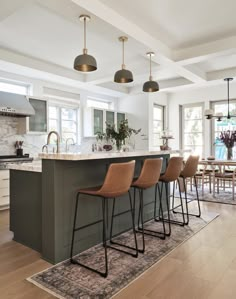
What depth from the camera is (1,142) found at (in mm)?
5090

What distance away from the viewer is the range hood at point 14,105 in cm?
455

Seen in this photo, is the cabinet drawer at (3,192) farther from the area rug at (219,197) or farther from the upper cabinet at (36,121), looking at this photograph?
the area rug at (219,197)

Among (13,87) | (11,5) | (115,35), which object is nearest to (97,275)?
(11,5)

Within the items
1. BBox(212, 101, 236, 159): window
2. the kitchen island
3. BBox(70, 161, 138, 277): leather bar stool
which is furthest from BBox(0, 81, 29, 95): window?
BBox(212, 101, 236, 159): window

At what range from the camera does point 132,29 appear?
12.0 feet

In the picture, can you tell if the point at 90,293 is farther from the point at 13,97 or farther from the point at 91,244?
the point at 13,97

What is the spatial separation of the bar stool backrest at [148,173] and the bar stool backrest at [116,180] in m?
0.39

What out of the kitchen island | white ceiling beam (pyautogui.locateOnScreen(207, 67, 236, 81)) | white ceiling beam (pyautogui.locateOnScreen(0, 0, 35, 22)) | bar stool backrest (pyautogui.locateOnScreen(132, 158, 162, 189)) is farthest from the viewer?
white ceiling beam (pyautogui.locateOnScreen(207, 67, 236, 81))

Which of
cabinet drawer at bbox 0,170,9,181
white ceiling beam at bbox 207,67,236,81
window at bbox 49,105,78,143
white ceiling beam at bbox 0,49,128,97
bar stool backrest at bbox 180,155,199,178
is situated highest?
Answer: white ceiling beam at bbox 207,67,236,81

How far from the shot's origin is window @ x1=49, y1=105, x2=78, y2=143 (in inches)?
244

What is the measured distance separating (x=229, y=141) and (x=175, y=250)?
155 inches

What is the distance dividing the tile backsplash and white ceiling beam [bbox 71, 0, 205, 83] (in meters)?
3.03

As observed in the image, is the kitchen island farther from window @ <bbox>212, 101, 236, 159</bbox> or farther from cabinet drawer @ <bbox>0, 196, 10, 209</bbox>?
window @ <bbox>212, 101, 236, 159</bbox>

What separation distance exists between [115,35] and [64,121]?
10.6ft
